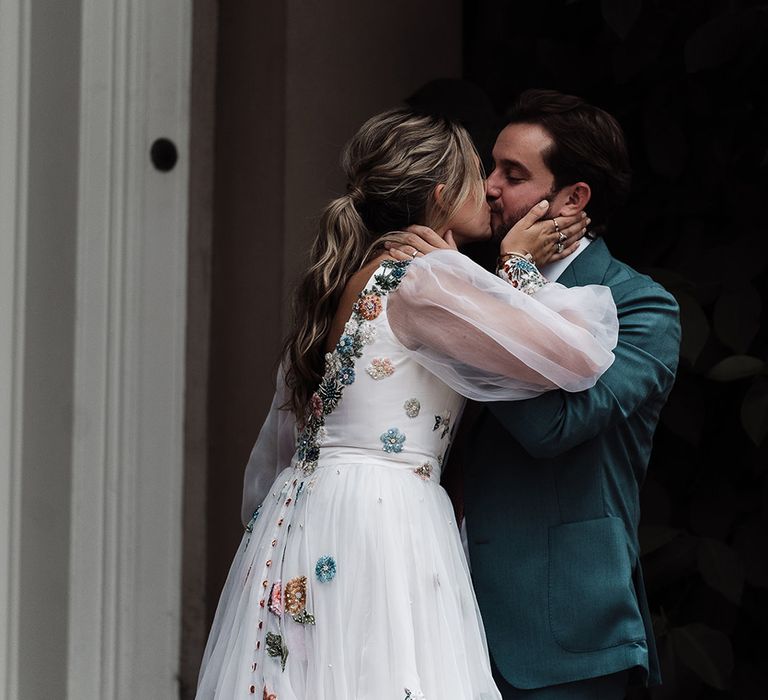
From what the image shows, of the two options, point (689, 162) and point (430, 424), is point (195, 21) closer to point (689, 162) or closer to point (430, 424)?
point (689, 162)

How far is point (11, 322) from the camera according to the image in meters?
3.03

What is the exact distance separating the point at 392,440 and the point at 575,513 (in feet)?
1.09

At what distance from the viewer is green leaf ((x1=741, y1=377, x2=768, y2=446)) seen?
287 cm

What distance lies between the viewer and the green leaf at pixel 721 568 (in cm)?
297

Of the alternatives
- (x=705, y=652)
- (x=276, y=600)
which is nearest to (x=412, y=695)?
(x=276, y=600)

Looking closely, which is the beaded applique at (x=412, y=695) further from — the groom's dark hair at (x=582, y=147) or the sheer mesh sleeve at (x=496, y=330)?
the groom's dark hair at (x=582, y=147)

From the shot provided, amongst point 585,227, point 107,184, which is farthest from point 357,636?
point 107,184

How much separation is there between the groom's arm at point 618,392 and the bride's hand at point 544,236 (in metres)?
0.13

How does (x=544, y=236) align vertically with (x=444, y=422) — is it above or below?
above

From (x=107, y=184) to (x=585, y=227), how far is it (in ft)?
4.10

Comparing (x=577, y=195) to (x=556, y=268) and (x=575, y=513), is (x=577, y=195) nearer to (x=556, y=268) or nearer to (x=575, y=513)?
(x=556, y=268)

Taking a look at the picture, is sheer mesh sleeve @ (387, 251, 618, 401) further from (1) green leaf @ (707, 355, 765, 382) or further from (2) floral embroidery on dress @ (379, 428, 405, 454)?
(1) green leaf @ (707, 355, 765, 382)

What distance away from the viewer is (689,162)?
326 centimetres

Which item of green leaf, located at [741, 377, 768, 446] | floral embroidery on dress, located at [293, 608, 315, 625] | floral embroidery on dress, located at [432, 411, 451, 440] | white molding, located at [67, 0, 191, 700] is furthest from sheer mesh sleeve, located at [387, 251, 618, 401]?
white molding, located at [67, 0, 191, 700]
